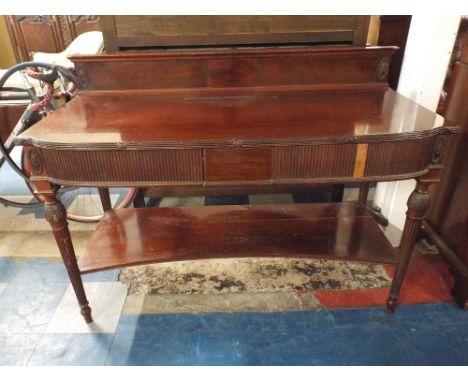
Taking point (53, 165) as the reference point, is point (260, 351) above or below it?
below

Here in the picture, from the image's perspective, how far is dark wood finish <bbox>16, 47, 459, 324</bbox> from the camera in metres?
0.96

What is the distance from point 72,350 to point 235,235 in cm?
76

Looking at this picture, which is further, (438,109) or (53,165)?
(438,109)

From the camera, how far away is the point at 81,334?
1340 millimetres

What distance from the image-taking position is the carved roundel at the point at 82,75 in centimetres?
134

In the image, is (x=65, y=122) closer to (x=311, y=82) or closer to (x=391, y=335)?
(x=311, y=82)

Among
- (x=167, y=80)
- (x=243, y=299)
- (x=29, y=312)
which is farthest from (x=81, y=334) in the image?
(x=167, y=80)

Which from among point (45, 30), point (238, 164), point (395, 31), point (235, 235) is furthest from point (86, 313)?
point (45, 30)

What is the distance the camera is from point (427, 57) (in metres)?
1.49

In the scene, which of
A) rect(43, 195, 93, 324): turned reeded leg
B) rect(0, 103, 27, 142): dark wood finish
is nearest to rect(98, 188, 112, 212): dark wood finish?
rect(43, 195, 93, 324): turned reeded leg

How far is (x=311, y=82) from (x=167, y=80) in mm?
585

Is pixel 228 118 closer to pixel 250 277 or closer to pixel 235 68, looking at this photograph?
pixel 235 68

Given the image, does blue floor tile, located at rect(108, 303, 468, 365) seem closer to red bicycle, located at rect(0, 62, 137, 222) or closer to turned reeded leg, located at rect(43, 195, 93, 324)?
turned reeded leg, located at rect(43, 195, 93, 324)

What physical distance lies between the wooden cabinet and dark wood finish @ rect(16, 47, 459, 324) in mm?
3787
